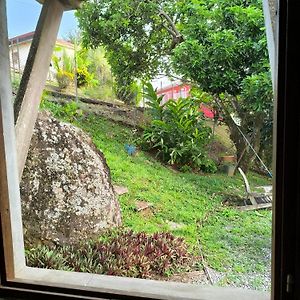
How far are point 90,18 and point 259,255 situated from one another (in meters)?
1.00

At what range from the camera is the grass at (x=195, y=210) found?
110 centimetres

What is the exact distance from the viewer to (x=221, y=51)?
1.13 meters

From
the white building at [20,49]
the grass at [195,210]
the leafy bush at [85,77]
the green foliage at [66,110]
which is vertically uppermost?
the white building at [20,49]

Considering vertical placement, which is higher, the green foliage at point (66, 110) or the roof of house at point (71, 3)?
the roof of house at point (71, 3)

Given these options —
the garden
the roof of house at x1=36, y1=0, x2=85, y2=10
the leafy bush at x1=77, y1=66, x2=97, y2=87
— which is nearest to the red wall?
the garden

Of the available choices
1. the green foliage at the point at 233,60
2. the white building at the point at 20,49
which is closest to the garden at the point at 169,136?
the green foliage at the point at 233,60

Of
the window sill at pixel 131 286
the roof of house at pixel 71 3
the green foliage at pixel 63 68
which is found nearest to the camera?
the window sill at pixel 131 286

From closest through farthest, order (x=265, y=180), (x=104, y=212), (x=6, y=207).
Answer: (x=6, y=207) → (x=265, y=180) → (x=104, y=212)

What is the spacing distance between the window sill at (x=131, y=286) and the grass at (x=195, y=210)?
0.40 ft

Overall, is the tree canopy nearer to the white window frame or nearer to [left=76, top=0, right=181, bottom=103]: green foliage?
[left=76, top=0, right=181, bottom=103]: green foliage

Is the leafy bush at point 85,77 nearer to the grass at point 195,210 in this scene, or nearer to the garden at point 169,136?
the garden at point 169,136

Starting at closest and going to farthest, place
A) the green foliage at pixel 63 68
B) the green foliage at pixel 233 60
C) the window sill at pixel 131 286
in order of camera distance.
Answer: the window sill at pixel 131 286 → the green foliage at pixel 233 60 → the green foliage at pixel 63 68

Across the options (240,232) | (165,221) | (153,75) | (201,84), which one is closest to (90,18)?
(153,75)

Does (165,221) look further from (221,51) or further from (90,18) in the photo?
(90,18)
